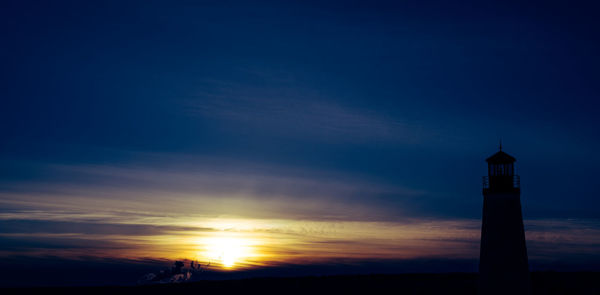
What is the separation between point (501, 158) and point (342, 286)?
2935 cm

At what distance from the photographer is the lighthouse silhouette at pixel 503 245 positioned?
3419 centimetres

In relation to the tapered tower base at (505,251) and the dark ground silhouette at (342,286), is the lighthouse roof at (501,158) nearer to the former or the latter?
the tapered tower base at (505,251)

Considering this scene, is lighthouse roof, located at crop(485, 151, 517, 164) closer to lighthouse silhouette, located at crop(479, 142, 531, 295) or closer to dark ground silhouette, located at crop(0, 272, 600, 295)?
lighthouse silhouette, located at crop(479, 142, 531, 295)

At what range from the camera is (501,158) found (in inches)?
1432

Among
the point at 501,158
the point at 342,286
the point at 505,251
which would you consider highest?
the point at 501,158

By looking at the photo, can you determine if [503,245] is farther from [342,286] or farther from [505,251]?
[342,286]

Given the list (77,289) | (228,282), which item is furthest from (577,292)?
(77,289)

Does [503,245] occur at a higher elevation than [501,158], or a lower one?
lower

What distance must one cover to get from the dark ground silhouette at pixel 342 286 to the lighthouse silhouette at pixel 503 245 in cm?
2225

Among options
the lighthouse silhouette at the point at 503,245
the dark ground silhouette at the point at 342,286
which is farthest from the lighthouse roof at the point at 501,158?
the dark ground silhouette at the point at 342,286

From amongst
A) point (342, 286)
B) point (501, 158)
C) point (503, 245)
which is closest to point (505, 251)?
point (503, 245)

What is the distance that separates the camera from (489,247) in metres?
34.8

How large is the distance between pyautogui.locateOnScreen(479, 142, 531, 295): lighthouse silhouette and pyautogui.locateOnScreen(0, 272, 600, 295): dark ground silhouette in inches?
876

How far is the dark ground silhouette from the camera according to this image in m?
57.9
